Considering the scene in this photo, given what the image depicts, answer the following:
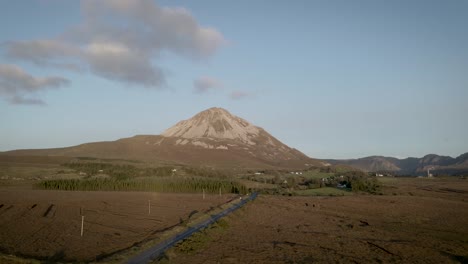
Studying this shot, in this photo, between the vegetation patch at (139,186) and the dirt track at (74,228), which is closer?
the dirt track at (74,228)

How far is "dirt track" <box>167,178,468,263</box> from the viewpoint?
65.2 feet

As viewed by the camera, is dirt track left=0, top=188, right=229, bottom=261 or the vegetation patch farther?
the vegetation patch

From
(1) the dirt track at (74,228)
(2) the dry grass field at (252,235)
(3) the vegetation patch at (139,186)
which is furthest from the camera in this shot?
(3) the vegetation patch at (139,186)

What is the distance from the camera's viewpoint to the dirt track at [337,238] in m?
19.9

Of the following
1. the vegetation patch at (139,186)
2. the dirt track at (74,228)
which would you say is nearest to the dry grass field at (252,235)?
the dirt track at (74,228)

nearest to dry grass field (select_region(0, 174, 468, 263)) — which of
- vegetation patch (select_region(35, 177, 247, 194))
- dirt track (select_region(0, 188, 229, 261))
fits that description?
dirt track (select_region(0, 188, 229, 261))

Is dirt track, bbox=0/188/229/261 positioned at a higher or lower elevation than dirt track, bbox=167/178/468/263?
higher

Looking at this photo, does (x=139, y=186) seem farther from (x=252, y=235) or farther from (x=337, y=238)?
(x=337, y=238)

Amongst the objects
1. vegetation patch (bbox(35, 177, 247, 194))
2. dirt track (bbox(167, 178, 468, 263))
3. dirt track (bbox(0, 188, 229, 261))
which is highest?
vegetation patch (bbox(35, 177, 247, 194))

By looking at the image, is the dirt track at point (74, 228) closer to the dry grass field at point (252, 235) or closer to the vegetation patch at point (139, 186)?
the dry grass field at point (252, 235)

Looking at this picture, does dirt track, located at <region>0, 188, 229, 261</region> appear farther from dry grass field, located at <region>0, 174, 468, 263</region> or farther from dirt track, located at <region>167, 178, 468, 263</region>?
dirt track, located at <region>167, 178, 468, 263</region>

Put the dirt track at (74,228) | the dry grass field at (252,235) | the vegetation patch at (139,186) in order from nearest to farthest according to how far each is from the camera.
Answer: the dry grass field at (252,235), the dirt track at (74,228), the vegetation patch at (139,186)

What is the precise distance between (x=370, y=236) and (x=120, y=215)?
21088 millimetres

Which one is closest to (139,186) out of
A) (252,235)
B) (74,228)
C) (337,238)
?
(74,228)
